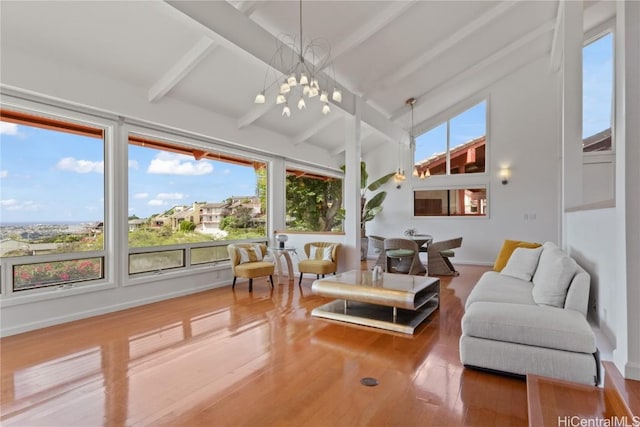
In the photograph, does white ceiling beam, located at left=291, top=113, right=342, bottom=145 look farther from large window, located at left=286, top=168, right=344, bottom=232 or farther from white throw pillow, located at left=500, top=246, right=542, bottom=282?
white throw pillow, located at left=500, top=246, right=542, bottom=282

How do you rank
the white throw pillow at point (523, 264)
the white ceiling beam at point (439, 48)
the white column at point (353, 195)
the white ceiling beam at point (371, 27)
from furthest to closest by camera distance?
the white column at point (353, 195) < the white ceiling beam at point (439, 48) < the white ceiling beam at point (371, 27) < the white throw pillow at point (523, 264)

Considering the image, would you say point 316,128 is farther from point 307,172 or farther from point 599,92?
point 599,92

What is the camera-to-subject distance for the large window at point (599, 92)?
6988 mm

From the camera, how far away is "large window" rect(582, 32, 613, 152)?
6.99 m

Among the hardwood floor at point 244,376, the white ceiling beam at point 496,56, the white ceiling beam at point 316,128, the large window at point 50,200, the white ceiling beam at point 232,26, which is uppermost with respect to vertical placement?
the white ceiling beam at point 496,56

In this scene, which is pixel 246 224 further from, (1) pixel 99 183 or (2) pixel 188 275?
(1) pixel 99 183

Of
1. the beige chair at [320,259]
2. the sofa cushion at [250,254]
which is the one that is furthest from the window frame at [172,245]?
the beige chair at [320,259]

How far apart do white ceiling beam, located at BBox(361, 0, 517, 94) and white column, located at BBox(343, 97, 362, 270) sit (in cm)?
55

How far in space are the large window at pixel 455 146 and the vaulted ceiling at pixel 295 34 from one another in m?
0.86

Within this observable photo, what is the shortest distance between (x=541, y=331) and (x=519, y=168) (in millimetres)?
6742

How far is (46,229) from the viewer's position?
13.5 ft

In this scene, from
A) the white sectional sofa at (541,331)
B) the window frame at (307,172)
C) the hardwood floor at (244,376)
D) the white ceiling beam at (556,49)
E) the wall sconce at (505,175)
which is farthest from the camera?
the wall sconce at (505,175)

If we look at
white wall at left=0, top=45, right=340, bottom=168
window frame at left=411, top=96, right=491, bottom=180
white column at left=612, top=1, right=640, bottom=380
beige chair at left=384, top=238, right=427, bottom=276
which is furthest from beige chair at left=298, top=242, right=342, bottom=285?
white column at left=612, top=1, right=640, bottom=380

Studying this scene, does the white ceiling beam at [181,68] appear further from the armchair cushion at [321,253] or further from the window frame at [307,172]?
the armchair cushion at [321,253]
